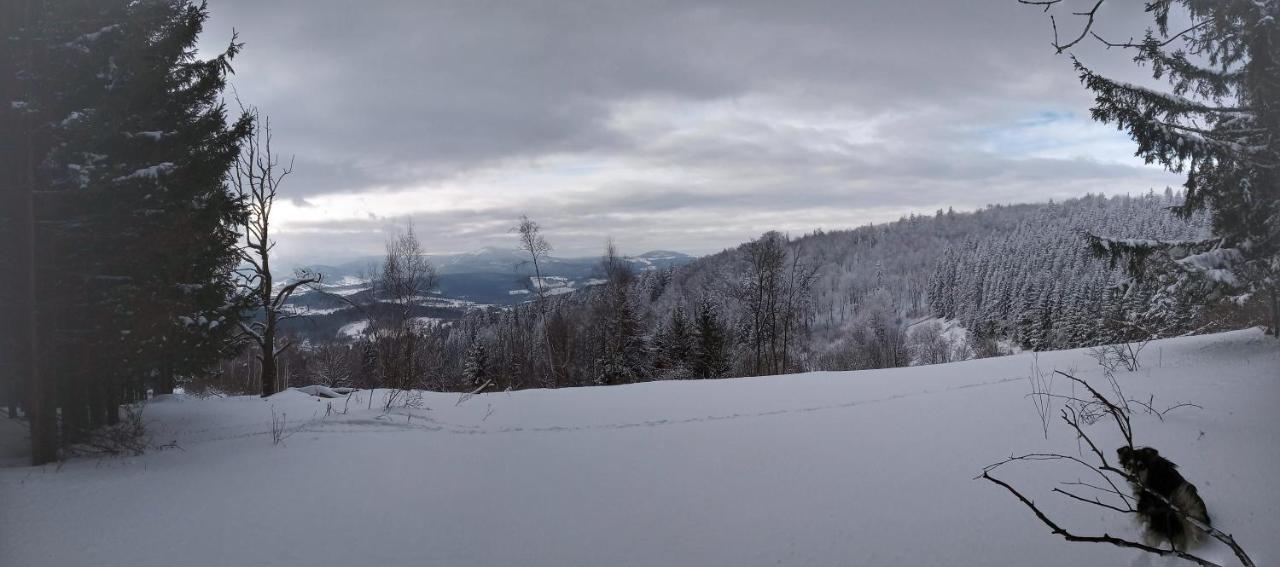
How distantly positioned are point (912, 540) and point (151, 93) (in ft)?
32.1

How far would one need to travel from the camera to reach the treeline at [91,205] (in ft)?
21.0

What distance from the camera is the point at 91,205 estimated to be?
693 cm

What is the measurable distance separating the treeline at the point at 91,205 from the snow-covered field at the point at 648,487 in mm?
1161

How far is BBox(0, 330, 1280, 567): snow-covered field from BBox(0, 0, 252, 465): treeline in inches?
45.7

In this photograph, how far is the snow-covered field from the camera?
4.59 m

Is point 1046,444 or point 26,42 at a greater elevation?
point 26,42

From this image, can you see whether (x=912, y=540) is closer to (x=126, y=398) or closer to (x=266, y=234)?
(x=126, y=398)

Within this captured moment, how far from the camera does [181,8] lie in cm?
832

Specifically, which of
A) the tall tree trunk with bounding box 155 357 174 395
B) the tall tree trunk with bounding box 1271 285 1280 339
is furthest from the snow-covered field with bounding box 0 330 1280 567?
the tall tree trunk with bounding box 155 357 174 395

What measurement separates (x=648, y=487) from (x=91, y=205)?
7.11 metres

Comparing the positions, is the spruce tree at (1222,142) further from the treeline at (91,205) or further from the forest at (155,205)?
the treeline at (91,205)

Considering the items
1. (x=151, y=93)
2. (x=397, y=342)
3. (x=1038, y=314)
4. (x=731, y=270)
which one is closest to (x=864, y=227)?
(x=731, y=270)

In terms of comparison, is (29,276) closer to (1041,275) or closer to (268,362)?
(268,362)

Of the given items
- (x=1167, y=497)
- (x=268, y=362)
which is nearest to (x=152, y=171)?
(x=268, y=362)
